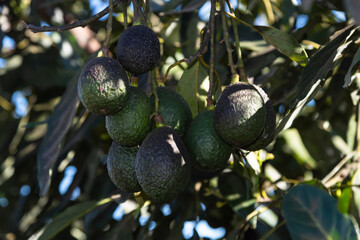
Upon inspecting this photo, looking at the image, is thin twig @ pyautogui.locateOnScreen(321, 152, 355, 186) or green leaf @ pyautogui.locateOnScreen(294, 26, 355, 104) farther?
thin twig @ pyautogui.locateOnScreen(321, 152, 355, 186)

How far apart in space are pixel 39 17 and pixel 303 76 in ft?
5.77

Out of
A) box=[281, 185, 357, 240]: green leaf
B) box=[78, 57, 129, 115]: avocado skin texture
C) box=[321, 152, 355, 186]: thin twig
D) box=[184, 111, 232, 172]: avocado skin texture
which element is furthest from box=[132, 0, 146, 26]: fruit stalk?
box=[321, 152, 355, 186]: thin twig

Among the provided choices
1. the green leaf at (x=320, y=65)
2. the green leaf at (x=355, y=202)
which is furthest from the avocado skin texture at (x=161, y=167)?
the green leaf at (x=355, y=202)

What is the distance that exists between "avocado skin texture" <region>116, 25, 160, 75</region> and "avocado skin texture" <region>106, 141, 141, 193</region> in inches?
8.4

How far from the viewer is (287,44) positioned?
4.14ft

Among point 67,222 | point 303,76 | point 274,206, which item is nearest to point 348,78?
point 303,76

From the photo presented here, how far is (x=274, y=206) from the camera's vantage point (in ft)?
5.40

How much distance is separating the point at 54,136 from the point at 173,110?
1.74ft

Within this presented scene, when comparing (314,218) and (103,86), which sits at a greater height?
(103,86)

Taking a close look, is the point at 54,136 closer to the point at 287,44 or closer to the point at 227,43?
the point at 227,43

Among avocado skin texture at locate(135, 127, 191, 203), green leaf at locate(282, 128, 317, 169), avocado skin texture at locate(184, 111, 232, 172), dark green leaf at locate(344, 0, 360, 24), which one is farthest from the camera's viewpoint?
green leaf at locate(282, 128, 317, 169)

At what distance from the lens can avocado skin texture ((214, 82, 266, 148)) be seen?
1.07m

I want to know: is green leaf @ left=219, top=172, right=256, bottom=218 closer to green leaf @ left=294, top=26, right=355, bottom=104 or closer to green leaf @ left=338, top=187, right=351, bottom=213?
green leaf @ left=338, top=187, right=351, bottom=213

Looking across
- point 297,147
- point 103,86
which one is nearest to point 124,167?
point 103,86
